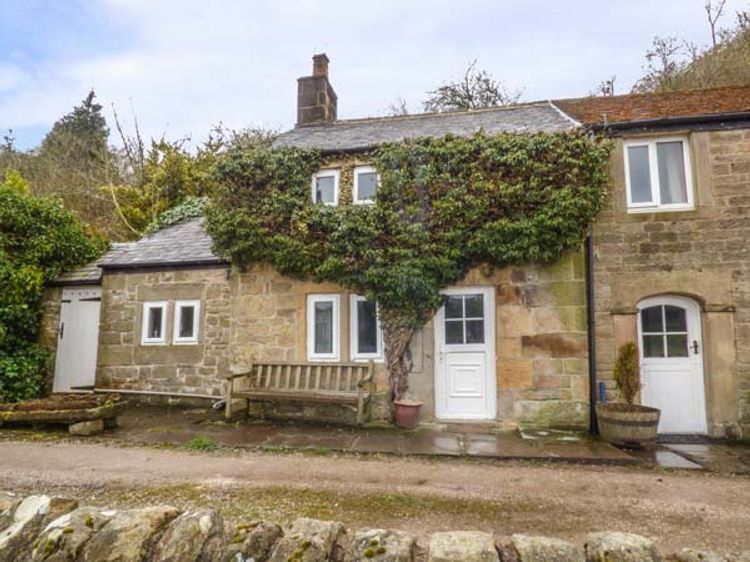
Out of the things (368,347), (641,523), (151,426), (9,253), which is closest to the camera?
(641,523)

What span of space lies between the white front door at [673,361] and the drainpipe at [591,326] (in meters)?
0.84

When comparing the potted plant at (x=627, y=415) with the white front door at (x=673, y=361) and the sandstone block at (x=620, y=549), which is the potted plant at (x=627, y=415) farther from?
the sandstone block at (x=620, y=549)

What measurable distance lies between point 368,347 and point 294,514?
14.5 feet

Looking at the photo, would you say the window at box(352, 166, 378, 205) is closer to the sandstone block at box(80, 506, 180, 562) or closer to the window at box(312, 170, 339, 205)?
the window at box(312, 170, 339, 205)

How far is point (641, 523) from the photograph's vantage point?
150 inches

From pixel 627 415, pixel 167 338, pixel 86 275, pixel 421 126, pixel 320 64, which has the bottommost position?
pixel 627 415

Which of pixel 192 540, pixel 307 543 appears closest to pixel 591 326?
pixel 307 543

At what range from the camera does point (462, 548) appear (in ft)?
8.11

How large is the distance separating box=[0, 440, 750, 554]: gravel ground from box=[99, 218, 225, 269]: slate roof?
445cm

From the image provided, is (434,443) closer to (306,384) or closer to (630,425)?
(306,384)

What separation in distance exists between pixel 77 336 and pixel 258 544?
9813 mm

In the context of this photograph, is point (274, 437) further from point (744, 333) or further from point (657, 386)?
point (744, 333)

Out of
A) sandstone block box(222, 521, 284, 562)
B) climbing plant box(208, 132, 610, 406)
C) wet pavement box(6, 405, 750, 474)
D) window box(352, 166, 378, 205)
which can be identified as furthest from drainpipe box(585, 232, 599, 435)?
sandstone block box(222, 521, 284, 562)

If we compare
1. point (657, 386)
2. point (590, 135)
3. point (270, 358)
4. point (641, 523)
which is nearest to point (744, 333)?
point (657, 386)
